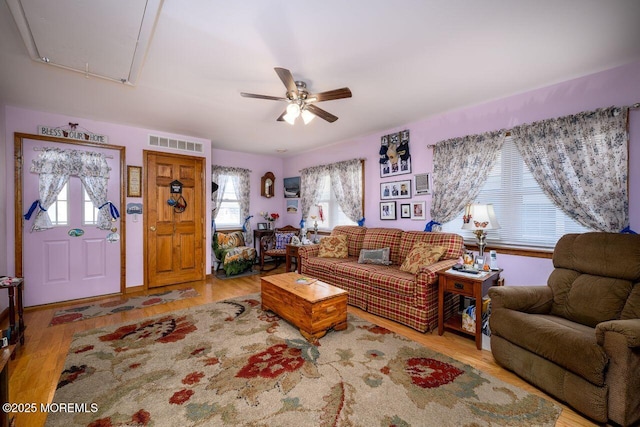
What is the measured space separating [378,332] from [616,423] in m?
1.66

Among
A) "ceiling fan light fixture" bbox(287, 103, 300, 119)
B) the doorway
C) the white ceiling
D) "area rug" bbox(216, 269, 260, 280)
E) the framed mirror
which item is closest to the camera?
the white ceiling

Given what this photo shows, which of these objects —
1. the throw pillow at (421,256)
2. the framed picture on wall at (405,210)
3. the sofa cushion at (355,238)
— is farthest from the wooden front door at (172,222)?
the throw pillow at (421,256)

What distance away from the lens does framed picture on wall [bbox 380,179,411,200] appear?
4066 millimetres

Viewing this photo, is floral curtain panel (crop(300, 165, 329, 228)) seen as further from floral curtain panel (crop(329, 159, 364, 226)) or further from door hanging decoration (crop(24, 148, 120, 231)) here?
door hanging decoration (crop(24, 148, 120, 231))

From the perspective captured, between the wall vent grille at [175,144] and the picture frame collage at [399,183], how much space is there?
3307 millimetres

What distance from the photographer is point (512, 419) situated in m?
1.62

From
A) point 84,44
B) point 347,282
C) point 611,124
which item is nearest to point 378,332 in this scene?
point 347,282

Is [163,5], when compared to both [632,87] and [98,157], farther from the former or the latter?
[632,87]

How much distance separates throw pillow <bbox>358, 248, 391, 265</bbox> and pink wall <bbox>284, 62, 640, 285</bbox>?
667 millimetres

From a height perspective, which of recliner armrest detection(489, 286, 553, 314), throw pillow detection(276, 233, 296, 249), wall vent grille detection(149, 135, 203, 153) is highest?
wall vent grille detection(149, 135, 203, 153)

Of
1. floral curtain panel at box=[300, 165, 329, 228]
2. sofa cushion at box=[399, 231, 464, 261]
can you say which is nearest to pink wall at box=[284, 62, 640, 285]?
sofa cushion at box=[399, 231, 464, 261]

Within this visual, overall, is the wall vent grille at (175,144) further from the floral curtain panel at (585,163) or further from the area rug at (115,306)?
the floral curtain panel at (585,163)

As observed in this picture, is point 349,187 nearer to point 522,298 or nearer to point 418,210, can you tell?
point 418,210

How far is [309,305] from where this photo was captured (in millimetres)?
2520
